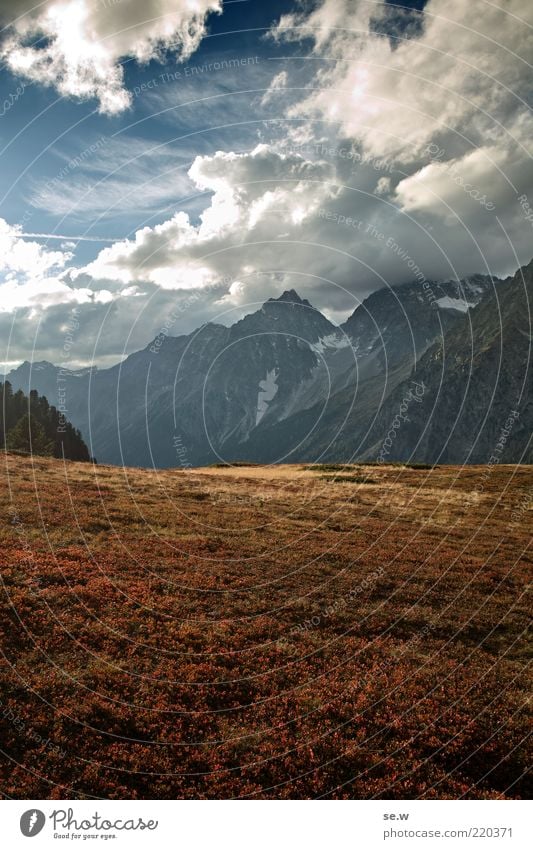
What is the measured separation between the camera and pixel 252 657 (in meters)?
18.5

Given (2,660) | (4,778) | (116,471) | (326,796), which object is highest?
(116,471)

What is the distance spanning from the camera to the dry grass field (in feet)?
43.0

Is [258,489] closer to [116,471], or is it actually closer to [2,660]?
[116,471]

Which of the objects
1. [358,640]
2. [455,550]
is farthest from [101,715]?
[455,550]

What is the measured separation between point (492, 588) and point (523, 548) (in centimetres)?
1048

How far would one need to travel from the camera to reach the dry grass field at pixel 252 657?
516 inches

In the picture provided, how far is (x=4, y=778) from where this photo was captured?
1181cm
